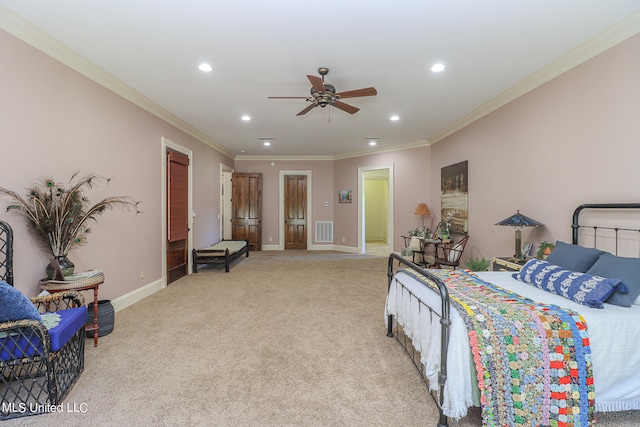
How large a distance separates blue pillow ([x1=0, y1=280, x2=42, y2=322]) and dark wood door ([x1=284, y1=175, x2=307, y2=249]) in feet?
22.5

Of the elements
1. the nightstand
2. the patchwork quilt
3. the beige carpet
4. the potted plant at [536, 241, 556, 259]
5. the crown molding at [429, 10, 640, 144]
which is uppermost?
the crown molding at [429, 10, 640, 144]

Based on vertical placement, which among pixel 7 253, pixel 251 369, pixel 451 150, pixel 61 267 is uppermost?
pixel 451 150

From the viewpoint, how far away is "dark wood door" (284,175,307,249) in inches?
338

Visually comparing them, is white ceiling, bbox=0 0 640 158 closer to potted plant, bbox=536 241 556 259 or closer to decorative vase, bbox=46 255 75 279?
potted plant, bbox=536 241 556 259

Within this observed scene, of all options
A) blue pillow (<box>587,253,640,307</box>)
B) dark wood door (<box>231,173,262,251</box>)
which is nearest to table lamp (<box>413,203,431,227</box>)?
blue pillow (<box>587,253,640,307</box>)

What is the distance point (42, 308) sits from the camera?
2.68 m

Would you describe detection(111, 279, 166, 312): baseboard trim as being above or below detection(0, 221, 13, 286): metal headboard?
below

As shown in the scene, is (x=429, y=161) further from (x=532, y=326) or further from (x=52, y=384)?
(x=52, y=384)

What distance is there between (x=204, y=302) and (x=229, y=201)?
471cm

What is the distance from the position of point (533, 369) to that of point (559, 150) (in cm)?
257

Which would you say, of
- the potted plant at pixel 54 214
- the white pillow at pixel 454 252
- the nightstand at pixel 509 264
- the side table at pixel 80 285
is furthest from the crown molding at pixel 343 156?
the side table at pixel 80 285

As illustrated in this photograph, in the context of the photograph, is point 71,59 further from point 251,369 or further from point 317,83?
point 251,369

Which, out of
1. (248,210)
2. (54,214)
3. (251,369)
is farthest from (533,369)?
(248,210)

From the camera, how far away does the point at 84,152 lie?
3.11 meters
